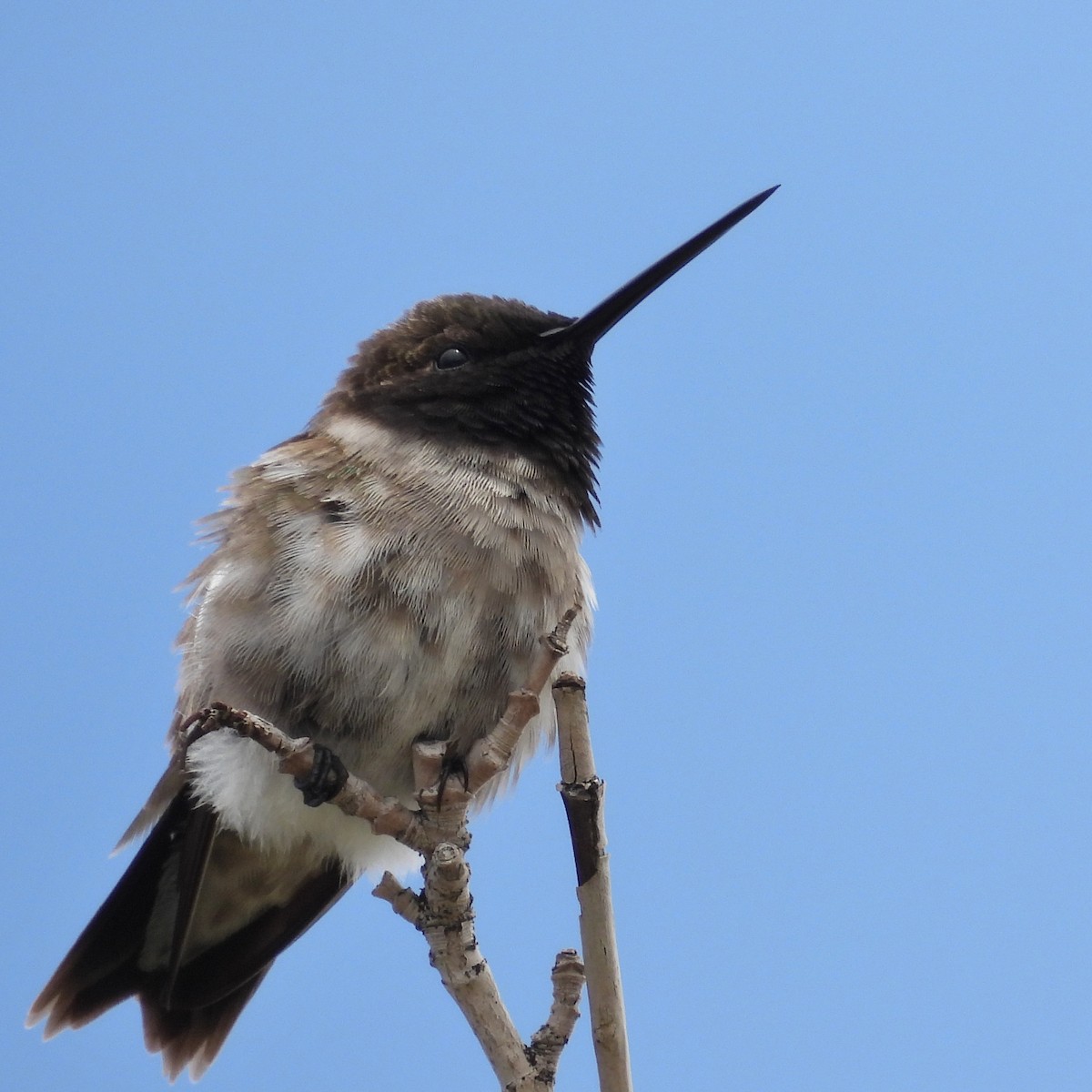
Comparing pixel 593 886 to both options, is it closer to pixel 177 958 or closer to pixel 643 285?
pixel 177 958

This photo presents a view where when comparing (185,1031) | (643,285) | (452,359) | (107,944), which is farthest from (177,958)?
(643,285)

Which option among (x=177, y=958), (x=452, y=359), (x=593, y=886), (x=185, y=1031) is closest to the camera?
(x=593, y=886)

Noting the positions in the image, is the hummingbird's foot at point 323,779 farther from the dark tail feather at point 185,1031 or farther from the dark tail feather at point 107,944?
the dark tail feather at point 185,1031

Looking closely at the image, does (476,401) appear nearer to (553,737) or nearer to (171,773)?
(553,737)

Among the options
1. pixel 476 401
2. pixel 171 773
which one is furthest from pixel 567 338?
pixel 171 773

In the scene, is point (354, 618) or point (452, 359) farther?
point (452, 359)

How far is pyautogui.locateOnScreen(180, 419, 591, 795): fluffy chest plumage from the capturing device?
11.7 feet

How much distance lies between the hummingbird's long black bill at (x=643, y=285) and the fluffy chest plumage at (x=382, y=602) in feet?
2.93

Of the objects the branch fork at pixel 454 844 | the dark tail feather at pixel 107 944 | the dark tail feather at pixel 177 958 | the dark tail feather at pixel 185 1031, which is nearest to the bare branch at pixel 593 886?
the branch fork at pixel 454 844

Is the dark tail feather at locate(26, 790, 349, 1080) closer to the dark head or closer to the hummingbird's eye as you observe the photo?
the dark head

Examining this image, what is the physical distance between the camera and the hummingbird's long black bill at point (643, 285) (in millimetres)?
4656

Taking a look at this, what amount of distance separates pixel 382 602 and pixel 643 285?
1.73 meters

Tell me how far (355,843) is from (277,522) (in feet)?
3.39

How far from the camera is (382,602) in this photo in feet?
11.7
